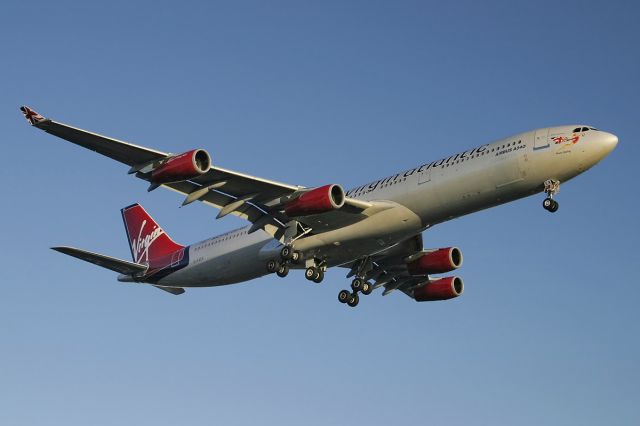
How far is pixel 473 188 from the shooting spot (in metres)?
40.7

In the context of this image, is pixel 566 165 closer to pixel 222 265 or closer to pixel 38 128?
pixel 222 265

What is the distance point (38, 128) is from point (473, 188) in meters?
18.2

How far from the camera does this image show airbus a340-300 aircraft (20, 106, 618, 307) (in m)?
40.1

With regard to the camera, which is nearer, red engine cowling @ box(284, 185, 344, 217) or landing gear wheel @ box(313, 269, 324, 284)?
red engine cowling @ box(284, 185, 344, 217)

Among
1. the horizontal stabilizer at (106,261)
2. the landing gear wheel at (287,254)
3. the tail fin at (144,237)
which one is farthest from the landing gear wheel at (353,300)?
the horizontal stabilizer at (106,261)

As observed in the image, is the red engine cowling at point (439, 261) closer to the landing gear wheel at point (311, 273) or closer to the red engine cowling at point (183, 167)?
the landing gear wheel at point (311, 273)

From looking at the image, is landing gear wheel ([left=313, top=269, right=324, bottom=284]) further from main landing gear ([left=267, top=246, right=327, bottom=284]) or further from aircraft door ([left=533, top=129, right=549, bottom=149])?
aircraft door ([left=533, top=129, right=549, bottom=149])

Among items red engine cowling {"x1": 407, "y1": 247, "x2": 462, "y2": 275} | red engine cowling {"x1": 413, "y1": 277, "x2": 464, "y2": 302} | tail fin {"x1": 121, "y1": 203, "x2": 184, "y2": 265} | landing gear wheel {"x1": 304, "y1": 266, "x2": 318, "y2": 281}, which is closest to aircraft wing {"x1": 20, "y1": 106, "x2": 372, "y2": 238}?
landing gear wheel {"x1": 304, "y1": 266, "x2": 318, "y2": 281}

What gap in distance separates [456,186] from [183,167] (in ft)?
37.6

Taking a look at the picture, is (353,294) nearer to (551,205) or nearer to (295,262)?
(295,262)

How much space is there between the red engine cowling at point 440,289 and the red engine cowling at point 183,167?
17.3 metres

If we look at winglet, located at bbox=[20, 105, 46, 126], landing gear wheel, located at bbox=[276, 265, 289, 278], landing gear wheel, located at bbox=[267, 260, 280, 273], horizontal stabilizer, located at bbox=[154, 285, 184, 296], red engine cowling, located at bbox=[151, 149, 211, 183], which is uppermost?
winglet, located at bbox=[20, 105, 46, 126]

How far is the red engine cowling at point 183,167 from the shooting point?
3978cm

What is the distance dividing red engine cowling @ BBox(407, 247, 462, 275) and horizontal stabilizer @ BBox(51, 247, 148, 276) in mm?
14998
